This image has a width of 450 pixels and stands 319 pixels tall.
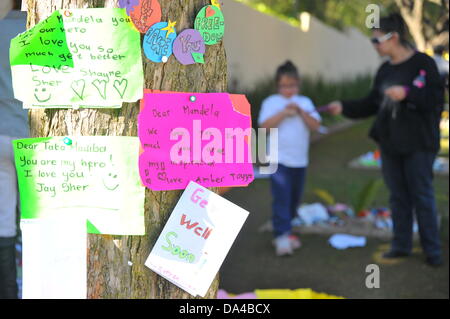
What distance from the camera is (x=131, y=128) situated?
1.91 m

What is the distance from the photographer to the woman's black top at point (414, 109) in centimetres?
462

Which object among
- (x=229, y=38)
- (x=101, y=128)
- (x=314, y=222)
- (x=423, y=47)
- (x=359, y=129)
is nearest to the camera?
(x=101, y=128)

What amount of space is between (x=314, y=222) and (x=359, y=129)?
10.3 meters

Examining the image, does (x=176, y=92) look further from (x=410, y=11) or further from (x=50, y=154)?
(x=410, y=11)

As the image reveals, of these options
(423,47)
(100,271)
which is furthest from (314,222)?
(423,47)

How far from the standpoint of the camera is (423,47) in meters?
11.3

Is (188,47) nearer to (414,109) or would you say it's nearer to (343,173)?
(414,109)

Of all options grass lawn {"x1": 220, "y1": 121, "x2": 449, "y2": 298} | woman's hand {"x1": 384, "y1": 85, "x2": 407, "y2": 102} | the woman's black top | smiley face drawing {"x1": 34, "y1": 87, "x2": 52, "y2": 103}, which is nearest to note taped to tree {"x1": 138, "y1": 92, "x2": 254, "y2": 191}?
smiley face drawing {"x1": 34, "y1": 87, "x2": 52, "y2": 103}

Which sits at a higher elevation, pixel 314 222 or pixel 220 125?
pixel 220 125

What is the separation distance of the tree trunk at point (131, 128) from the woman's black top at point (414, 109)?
298 cm

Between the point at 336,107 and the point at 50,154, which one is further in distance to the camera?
the point at 336,107

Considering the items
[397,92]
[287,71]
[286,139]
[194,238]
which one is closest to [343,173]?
[286,139]

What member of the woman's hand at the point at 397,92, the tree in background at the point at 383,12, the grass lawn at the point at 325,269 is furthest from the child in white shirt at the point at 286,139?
the tree in background at the point at 383,12
